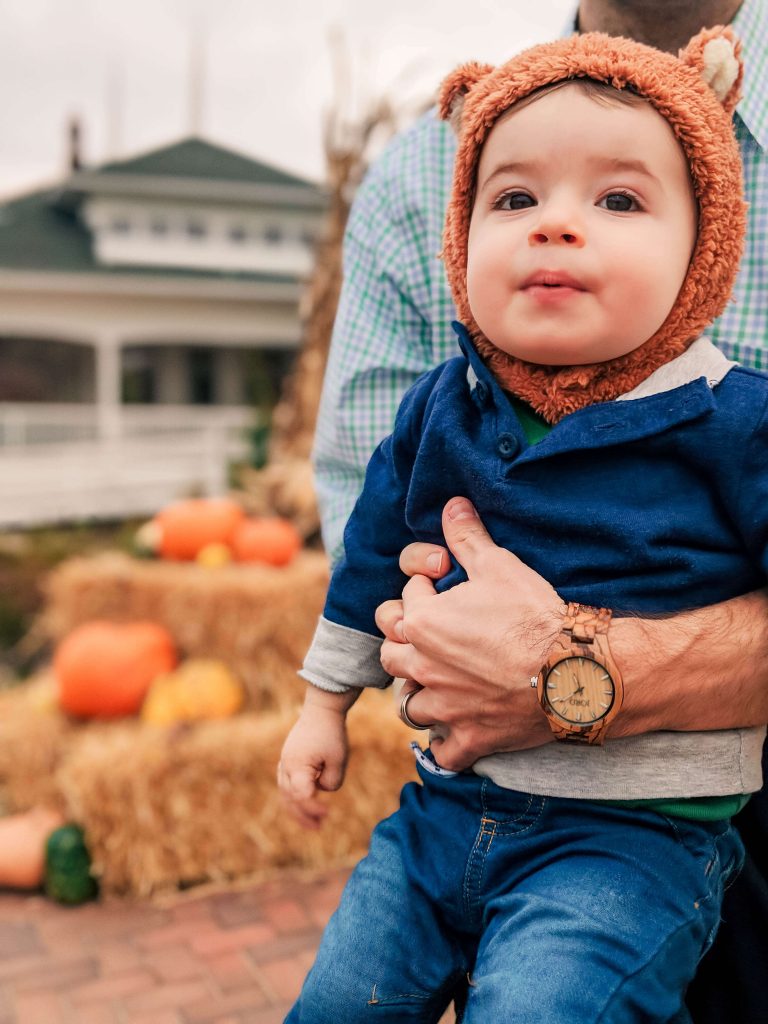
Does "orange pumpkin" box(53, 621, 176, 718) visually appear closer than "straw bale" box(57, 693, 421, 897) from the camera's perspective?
No

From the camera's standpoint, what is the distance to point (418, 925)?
1380 millimetres

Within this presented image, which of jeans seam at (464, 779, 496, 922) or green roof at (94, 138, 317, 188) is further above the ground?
green roof at (94, 138, 317, 188)

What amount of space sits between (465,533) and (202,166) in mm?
18976

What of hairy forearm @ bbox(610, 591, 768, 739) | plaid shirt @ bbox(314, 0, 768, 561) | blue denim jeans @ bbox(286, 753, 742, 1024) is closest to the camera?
blue denim jeans @ bbox(286, 753, 742, 1024)

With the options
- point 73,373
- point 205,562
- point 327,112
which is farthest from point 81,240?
point 205,562

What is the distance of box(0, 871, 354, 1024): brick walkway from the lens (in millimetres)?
3133

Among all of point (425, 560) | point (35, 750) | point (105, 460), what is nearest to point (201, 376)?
point (105, 460)

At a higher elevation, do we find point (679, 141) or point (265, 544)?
point (679, 141)

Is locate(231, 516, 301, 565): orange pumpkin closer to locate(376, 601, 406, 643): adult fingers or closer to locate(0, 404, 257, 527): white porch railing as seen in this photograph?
locate(376, 601, 406, 643): adult fingers

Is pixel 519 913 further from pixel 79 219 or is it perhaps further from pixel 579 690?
pixel 79 219

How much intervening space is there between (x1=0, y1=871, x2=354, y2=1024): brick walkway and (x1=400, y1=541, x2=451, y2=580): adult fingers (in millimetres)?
2095

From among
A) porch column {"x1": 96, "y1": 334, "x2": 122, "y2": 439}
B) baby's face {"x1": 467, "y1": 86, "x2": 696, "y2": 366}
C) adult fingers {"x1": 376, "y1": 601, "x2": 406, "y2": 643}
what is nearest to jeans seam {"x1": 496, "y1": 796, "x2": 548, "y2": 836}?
adult fingers {"x1": 376, "y1": 601, "x2": 406, "y2": 643}

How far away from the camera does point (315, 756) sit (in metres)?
1.56

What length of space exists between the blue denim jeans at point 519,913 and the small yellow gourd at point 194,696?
294 centimetres
